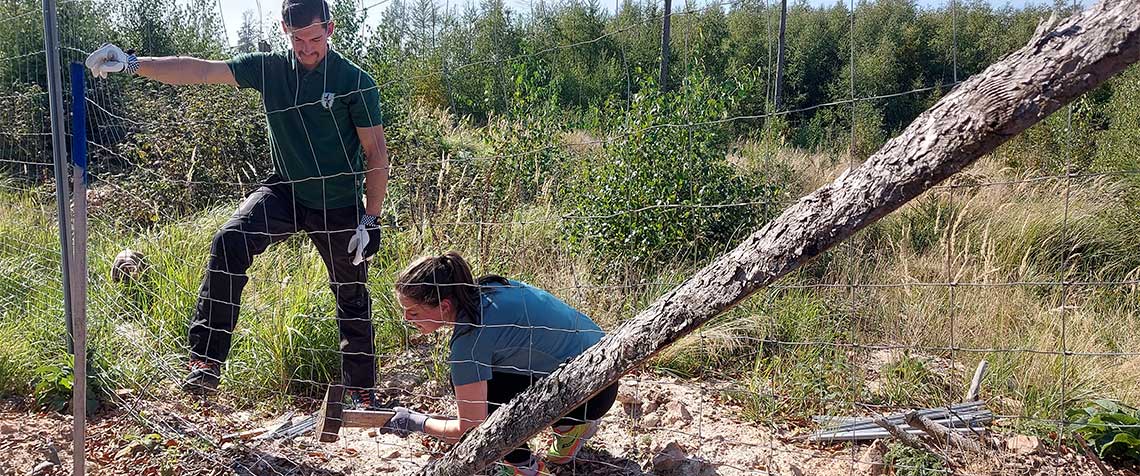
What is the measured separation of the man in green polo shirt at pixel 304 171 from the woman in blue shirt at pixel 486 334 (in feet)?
1.87

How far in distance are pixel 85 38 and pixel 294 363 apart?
10.8 ft

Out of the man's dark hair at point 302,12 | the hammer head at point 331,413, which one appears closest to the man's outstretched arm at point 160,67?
the man's dark hair at point 302,12

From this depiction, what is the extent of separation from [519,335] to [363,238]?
789mm

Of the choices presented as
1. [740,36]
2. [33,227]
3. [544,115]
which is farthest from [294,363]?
[740,36]

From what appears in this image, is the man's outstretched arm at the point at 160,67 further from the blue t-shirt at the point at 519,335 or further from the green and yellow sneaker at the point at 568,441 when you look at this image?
the green and yellow sneaker at the point at 568,441

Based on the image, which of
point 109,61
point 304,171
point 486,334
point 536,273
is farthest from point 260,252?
point 536,273

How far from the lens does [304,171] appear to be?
343cm

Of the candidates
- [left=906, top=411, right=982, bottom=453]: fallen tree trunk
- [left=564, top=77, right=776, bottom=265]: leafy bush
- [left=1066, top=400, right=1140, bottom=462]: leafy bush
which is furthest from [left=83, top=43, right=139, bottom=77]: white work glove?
[left=1066, top=400, right=1140, bottom=462]: leafy bush

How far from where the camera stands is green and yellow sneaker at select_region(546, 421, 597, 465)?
11.0 ft

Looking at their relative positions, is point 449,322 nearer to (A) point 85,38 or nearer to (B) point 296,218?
(B) point 296,218

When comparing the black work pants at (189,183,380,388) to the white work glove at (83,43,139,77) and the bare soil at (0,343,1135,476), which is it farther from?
the white work glove at (83,43,139,77)

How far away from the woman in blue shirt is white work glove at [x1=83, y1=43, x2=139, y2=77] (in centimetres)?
127

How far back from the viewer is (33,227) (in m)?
5.56

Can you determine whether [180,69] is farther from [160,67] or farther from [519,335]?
[519,335]
